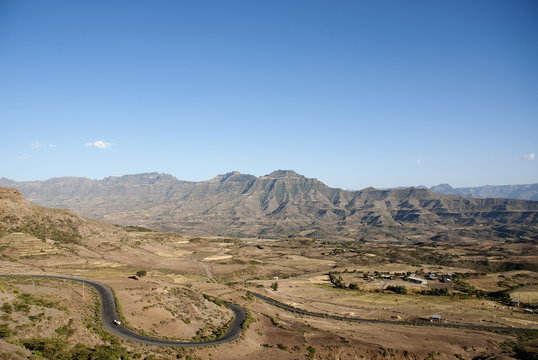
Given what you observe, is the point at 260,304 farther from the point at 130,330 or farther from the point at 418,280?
the point at 418,280

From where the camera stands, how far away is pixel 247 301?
263ft

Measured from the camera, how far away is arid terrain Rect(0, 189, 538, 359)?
43.1m

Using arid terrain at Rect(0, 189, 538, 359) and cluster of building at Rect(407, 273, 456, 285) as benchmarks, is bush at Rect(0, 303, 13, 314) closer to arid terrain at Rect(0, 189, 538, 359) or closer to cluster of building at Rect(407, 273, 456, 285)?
arid terrain at Rect(0, 189, 538, 359)

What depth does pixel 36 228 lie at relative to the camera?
124m

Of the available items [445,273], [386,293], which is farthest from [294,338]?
[445,273]

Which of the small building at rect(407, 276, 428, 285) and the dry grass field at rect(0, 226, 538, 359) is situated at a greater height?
the dry grass field at rect(0, 226, 538, 359)

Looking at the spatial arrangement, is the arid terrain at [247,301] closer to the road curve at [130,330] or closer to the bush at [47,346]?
the bush at [47,346]

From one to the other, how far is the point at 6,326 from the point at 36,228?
107 m

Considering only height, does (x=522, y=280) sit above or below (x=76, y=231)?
below

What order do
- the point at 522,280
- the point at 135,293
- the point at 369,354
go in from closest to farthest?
the point at 369,354, the point at 135,293, the point at 522,280

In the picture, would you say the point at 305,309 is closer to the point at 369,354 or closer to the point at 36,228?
the point at 369,354

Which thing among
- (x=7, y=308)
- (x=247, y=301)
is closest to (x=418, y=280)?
(x=247, y=301)

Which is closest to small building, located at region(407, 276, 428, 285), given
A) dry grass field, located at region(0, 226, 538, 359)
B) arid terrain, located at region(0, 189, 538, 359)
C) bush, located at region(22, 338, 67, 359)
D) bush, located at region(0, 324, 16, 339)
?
arid terrain, located at region(0, 189, 538, 359)

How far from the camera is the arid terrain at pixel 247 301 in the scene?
1696 inches
